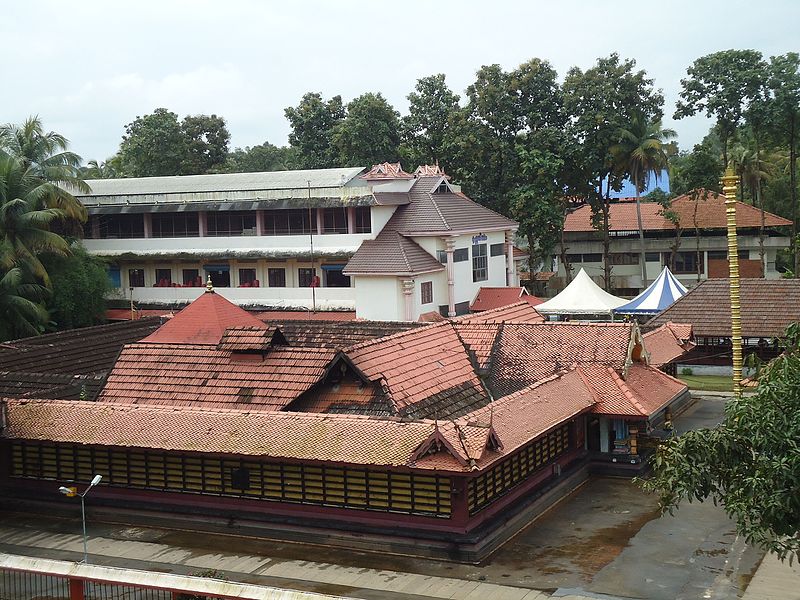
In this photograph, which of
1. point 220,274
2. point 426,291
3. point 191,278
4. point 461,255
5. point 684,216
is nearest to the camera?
point 426,291

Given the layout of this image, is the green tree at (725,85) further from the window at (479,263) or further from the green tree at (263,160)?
the green tree at (263,160)

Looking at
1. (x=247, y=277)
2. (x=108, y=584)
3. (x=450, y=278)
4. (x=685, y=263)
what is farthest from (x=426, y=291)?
(x=108, y=584)

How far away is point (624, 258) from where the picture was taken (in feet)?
205

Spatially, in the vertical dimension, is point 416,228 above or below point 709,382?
above

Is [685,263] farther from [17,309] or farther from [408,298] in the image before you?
[17,309]

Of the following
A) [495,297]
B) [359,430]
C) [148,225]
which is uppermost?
[148,225]

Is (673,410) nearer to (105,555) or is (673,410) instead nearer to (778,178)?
(105,555)

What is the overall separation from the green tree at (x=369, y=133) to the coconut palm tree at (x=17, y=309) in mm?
23222

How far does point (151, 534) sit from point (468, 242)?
2745 centimetres

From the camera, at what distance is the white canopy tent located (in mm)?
44328

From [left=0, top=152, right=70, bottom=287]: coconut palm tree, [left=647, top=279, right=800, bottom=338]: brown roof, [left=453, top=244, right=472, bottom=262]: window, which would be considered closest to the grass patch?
[left=647, top=279, right=800, bottom=338]: brown roof

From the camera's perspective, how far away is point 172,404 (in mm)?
24922

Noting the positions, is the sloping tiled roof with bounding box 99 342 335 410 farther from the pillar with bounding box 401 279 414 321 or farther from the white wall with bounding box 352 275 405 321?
the white wall with bounding box 352 275 405 321

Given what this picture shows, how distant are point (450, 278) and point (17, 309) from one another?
18.3 meters
